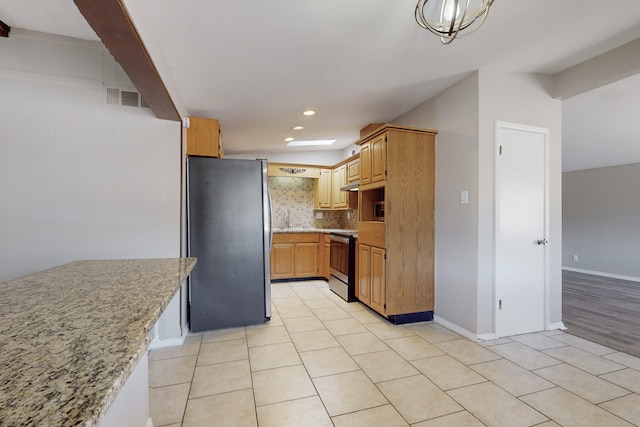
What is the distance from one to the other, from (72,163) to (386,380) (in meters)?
2.85

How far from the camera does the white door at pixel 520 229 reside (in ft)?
8.87

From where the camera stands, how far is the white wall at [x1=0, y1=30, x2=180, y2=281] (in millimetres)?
2178

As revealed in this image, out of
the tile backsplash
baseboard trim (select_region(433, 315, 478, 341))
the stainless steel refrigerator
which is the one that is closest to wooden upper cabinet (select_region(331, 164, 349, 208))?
the tile backsplash

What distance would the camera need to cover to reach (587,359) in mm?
2309

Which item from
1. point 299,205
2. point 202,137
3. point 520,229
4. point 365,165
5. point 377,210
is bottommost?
point 520,229

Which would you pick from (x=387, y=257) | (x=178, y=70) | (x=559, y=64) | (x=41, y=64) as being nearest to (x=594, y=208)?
(x=559, y=64)

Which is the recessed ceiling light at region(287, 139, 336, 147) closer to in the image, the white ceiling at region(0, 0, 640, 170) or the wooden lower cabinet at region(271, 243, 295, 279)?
the white ceiling at region(0, 0, 640, 170)

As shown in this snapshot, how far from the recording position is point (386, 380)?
2018mm


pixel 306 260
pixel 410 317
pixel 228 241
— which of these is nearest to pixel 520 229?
pixel 410 317

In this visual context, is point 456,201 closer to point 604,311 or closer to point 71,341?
point 604,311

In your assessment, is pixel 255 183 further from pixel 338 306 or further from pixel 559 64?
pixel 559 64

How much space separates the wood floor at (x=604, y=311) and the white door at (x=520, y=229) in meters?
0.50

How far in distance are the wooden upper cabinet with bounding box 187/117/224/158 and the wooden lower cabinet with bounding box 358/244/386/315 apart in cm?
203

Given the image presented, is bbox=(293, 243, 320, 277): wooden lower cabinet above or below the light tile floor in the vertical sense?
above
